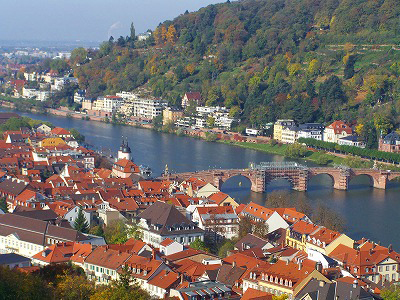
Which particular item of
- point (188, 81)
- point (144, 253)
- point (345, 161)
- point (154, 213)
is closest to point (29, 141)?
point (345, 161)

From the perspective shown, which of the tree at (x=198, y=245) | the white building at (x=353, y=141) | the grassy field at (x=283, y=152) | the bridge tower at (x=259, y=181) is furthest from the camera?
the white building at (x=353, y=141)

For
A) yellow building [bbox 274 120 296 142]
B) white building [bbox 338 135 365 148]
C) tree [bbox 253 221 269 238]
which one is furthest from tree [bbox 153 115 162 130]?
tree [bbox 253 221 269 238]

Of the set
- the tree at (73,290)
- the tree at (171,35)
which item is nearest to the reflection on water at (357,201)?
the tree at (73,290)

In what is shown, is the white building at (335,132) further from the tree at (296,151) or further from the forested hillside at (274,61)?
the tree at (296,151)

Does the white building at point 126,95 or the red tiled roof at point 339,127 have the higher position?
the red tiled roof at point 339,127

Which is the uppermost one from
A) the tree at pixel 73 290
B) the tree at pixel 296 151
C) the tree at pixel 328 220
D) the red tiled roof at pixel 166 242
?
the tree at pixel 73 290

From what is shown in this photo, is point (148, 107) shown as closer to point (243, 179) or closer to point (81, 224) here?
point (243, 179)

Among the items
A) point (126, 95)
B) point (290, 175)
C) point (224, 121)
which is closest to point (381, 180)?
point (290, 175)

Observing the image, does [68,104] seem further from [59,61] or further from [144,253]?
[144,253]
